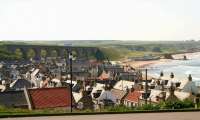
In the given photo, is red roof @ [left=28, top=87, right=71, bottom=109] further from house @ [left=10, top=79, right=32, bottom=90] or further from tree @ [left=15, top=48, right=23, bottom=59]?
tree @ [left=15, top=48, right=23, bottom=59]

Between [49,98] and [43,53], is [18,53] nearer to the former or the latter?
[43,53]

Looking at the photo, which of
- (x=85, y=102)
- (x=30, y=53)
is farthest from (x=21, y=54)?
(x=85, y=102)

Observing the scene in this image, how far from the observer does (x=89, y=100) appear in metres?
38.5

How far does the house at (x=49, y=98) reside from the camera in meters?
28.7

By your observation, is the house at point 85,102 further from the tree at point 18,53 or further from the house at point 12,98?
the tree at point 18,53

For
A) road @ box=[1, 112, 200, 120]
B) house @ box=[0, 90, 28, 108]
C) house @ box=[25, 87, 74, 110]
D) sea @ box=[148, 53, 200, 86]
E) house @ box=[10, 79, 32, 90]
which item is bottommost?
sea @ box=[148, 53, 200, 86]

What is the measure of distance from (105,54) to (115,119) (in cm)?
18678

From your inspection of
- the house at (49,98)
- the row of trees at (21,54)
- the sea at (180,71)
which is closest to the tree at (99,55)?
the row of trees at (21,54)

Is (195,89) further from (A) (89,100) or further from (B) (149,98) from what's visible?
(A) (89,100)

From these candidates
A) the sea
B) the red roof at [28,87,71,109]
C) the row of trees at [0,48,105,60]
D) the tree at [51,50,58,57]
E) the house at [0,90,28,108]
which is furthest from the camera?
the tree at [51,50,58,57]

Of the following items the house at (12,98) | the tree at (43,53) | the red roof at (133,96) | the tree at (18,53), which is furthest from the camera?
the tree at (43,53)

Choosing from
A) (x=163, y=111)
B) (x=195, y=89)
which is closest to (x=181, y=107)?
(x=163, y=111)

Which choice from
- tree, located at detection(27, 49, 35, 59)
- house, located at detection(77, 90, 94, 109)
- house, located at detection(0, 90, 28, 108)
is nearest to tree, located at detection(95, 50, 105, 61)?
tree, located at detection(27, 49, 35, 59)

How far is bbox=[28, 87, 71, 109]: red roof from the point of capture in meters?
28.7
